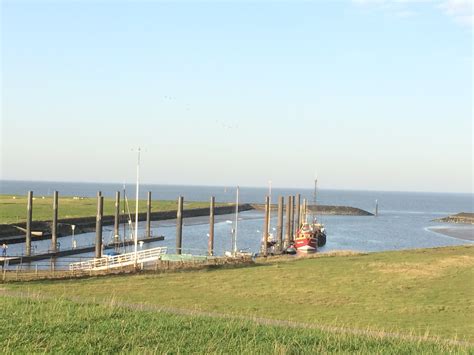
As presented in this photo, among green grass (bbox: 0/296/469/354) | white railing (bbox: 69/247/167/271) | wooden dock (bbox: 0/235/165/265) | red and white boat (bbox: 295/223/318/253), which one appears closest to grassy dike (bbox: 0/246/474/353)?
green grass (bbox: 0/296/469/354)

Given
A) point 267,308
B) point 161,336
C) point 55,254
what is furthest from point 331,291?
point 55,254

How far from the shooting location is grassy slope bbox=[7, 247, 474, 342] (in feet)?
87.1

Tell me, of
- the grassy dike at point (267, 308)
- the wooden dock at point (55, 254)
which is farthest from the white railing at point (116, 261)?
the wooden dock at point (55, 254)

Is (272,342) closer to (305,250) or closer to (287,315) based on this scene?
(287,315)

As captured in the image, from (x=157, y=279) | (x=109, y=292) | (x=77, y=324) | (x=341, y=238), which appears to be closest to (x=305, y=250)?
(x=341, y=238)

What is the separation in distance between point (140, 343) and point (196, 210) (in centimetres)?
14501

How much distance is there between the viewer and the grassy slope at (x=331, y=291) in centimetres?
2655

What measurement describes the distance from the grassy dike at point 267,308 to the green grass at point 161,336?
0.03 metres

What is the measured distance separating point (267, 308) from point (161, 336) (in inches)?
523

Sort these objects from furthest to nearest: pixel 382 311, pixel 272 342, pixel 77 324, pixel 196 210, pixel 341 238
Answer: pixel 196 210 < pixel 341 238 < pixel 382 311 < pixel 77 324 < pixel 272 342

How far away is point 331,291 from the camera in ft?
112

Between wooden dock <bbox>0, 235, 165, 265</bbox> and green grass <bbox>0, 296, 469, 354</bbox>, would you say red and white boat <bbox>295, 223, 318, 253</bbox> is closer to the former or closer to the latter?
wooden dock <bbox>0, 235, 165, 265</bbox>

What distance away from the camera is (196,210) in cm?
15975

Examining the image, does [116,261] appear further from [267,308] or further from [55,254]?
[267,308]
